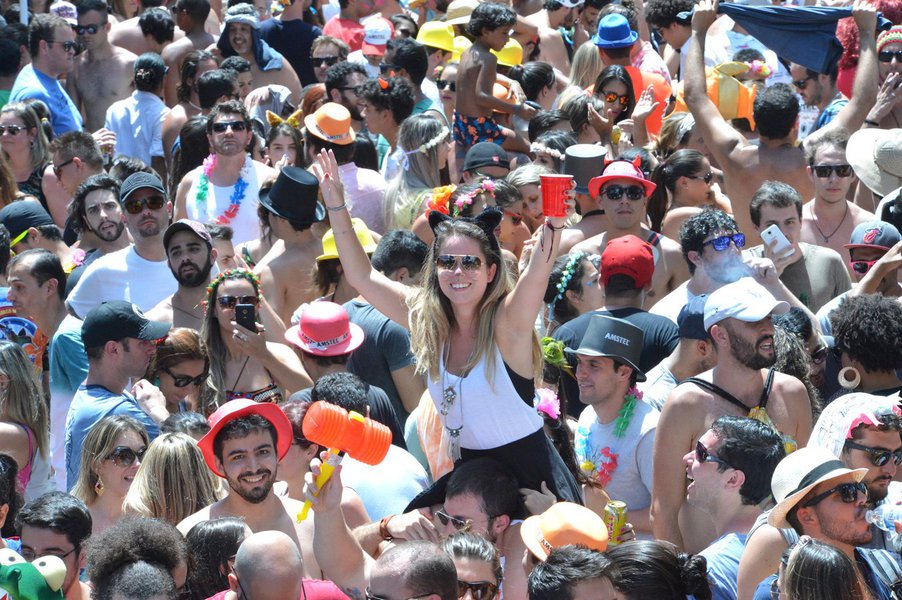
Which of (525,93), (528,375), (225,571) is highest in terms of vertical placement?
(528,375)

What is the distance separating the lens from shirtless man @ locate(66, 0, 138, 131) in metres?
10.3

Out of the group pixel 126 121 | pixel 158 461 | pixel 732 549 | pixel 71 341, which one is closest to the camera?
pixel 732 549

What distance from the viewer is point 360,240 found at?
6.78m

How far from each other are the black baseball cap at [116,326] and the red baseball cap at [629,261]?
2.06 m

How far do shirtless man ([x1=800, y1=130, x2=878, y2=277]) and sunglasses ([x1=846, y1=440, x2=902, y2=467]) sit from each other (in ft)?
7.82

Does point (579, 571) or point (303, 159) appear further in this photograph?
point (303, 159)

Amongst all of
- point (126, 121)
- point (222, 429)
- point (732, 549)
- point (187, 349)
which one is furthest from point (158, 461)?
point (126, 121)

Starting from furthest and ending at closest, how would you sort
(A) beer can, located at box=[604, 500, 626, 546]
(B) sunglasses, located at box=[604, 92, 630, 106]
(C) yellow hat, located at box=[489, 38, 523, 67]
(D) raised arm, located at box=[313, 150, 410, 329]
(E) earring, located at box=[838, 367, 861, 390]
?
(C) yellow hat, located at box=[489, 38, 523, 67]
(B) sunglasses, located at box=[604, 92, 630, 106]
(E) earring, located at box=[838, 367, 861, 390]
(D) raised arm, located at box=[313, 150, 410, 329]
(A) beer can, located at box=[604, 500, 626, 546]

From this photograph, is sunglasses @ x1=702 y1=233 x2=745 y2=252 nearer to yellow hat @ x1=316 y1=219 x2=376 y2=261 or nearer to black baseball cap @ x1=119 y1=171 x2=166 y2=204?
yellow hat @ x1=316 y1=219 x2=376 y2=261

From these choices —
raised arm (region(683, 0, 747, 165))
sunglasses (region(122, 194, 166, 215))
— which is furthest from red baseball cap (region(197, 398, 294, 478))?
raised arm (region(683, 0, 747, 165))

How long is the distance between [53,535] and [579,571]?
1.77 meters

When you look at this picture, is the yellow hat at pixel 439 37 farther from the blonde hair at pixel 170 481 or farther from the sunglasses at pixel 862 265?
the blonde hair at pixel 170 481

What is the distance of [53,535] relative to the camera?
4.20 metres

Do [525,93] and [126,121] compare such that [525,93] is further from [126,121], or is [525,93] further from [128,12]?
[128,12]
